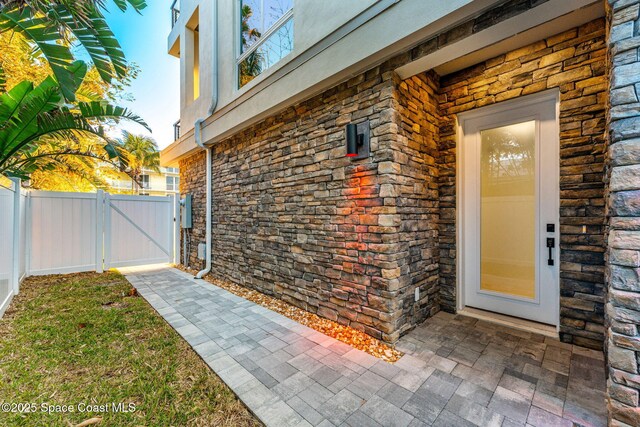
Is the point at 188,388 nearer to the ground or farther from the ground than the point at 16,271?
nearer to the ground

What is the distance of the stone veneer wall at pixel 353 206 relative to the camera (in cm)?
299

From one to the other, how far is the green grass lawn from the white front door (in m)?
3.34

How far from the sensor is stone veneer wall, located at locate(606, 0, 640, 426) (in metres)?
1.63

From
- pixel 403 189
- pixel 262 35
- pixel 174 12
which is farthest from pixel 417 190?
pixel 174 12

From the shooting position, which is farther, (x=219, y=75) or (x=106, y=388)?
(x=219, y=75)

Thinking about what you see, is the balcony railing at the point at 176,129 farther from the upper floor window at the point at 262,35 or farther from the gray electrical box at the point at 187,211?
the upper floor window at the point at 262,35

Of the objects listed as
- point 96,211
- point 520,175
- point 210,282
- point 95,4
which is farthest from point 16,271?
point 520,175

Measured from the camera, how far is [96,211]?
6.74m

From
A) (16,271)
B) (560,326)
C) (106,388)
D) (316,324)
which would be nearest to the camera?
(106,388)

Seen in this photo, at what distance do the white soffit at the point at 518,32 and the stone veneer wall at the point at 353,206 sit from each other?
440 mm

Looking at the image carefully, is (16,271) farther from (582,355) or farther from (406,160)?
(582,355)

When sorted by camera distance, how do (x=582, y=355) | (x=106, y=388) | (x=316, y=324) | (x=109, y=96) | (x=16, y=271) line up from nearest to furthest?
(x=106, y=388), (x=582, y=355), (x=316, y=324), (x=16, y=271), (x=109, y=96)

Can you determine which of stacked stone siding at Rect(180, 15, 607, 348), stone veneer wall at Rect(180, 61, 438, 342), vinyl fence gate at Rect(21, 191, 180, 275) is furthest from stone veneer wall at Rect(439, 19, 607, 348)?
vinyl fence gate at Rect(21, 191, 180, 275)

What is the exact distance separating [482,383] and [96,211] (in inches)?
336
